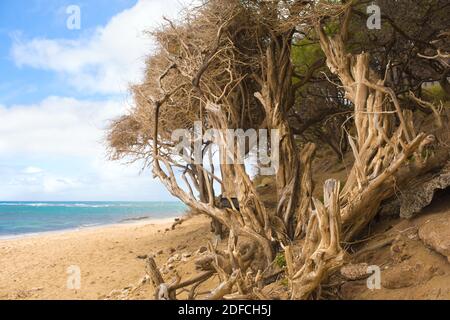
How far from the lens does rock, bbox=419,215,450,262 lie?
5582 mm

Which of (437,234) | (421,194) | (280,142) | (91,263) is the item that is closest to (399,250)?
(437,234)

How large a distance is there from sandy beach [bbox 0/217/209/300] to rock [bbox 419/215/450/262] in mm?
5255

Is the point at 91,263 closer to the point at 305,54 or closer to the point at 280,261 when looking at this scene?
the point at 280,261

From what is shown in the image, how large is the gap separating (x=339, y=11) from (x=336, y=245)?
15.3 ft

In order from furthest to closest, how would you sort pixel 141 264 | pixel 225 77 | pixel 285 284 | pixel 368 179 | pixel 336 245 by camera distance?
pixel 141 264 → pixel 225 77 → pixel 368 179 → pixel 285 284 → pixel 336 245

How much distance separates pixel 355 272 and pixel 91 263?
836 centimetres

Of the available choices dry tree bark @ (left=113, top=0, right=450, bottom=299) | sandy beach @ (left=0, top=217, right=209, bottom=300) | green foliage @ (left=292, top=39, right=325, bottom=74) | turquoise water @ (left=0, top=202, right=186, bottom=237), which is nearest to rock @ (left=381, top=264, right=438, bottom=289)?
dry tree bark @ (left=113, top=0, right=450, bottom=299)

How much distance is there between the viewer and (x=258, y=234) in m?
7.96

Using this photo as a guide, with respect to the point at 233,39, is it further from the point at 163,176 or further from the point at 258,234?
the point at 258,234

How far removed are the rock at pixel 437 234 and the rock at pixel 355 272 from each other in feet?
2.91

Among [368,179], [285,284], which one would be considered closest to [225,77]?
[368,179]

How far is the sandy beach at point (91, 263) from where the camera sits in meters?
10.0

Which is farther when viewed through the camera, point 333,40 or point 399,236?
point 333,40

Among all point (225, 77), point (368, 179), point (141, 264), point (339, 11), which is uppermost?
point (339, 11)
